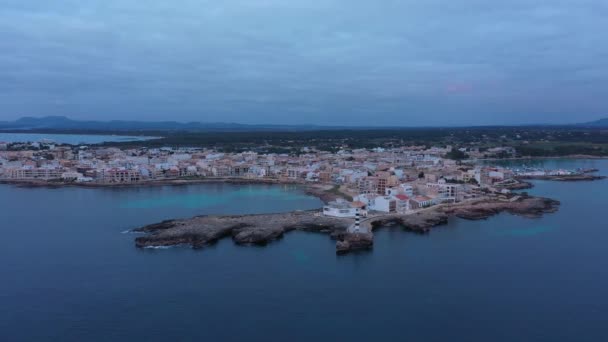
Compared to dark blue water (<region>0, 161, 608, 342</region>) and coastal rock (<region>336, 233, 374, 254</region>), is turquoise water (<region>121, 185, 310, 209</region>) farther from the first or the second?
coastal rock (<region>336, 233, 374, 254</region>)

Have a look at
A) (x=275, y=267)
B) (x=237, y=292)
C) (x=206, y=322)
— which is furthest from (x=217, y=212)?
(x=206, y=322)

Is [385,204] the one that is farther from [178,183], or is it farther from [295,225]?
[178,183]

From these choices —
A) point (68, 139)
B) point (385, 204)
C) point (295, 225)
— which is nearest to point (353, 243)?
point (295, 225)

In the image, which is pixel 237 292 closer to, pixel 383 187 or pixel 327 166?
pixel 383 187

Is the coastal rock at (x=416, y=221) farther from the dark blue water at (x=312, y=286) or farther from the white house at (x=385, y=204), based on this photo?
the white house at (x=385, y=204)

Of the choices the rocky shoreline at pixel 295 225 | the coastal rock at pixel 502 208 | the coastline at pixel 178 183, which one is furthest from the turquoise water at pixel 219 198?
the coastal rock at pixel 502 208

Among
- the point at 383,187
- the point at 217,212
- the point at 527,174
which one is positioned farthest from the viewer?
the point at 527,174

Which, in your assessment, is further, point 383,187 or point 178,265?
point 383,187
